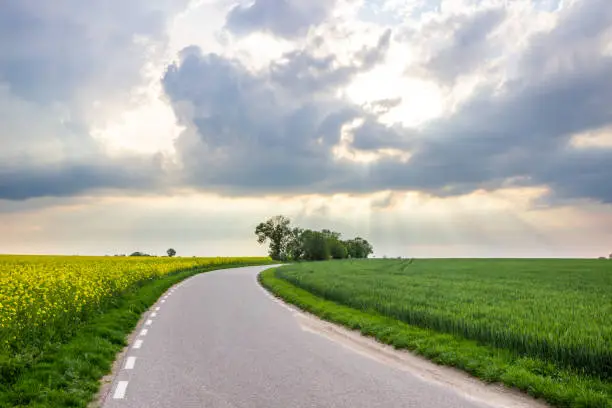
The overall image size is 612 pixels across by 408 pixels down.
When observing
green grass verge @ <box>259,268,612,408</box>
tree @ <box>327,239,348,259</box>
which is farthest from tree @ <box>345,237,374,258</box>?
green grass verge @ <box>259,268,612,408</box>

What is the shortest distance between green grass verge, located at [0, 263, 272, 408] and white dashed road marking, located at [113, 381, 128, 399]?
1.11 feet

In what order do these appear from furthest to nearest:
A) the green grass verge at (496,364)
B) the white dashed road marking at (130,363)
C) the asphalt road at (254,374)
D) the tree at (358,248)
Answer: the tree at (358,248), the white dashed road marking at (130,363), the green grass verge at (496,364), the asphalt road at (254,374)

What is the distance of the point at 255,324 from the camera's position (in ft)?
51.7

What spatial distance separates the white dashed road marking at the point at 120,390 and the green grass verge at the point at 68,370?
338 mm

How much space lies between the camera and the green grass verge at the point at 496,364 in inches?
321

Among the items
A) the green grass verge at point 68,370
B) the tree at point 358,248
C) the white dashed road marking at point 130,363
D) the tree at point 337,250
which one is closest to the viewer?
the green grass verge at point 68,370

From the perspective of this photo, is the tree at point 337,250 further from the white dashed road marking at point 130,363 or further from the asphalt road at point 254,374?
the white dashed road marking at point 130,363

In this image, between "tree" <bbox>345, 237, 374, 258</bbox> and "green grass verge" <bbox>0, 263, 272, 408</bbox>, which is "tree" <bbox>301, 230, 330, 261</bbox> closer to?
"tree" <bbox>345, 237, 374, 258</bbox>

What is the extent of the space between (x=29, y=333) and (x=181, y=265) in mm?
40258

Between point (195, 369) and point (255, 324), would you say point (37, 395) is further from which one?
point (255, 324)

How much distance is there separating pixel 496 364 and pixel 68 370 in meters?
7.59

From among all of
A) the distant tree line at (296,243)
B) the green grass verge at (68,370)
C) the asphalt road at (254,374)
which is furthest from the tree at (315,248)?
the green grass verge at (68,370)

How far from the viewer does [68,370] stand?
374 inches

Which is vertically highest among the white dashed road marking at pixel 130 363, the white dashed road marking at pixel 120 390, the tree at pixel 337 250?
the tree at pixel 337 250
